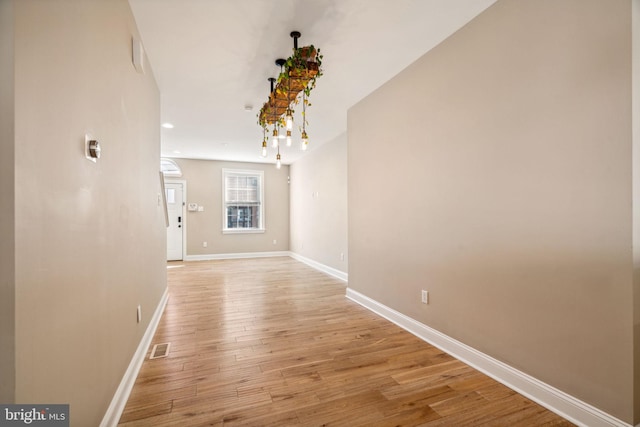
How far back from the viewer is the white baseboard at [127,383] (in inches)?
60.5

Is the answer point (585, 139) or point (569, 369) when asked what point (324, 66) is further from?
point (569, 369)

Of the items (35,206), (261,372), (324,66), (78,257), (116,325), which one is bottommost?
(261,372)

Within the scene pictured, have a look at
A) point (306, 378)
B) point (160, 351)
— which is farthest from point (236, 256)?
point (306, 378)

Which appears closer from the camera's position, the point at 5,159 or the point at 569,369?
the point at 5,159

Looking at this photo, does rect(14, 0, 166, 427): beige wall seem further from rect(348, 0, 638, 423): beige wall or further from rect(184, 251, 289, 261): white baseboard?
rect(184, 251, 289, 261): white baseboard

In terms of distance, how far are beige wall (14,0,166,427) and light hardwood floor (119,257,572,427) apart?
1.40 ft

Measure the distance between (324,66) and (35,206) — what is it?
262 cm

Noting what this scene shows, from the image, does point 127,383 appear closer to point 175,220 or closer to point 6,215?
point 6,215

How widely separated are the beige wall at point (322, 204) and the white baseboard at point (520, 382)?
2656mm

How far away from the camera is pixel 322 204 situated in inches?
244

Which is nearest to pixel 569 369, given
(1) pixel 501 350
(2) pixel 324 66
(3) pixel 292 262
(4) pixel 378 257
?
(1) pixel 501 350

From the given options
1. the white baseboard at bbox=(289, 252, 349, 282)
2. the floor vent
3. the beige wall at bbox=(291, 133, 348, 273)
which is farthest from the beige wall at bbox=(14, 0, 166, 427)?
the beige wall at bbox=(291, 133, 348, 273)

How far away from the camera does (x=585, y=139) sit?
1570 mm

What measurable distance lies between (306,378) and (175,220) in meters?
6.55
